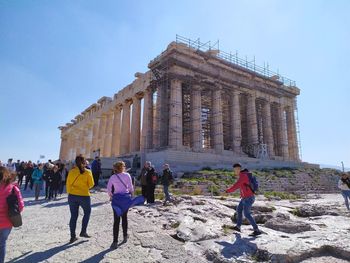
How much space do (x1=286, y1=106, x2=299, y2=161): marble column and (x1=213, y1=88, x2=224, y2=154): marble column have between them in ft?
56.7

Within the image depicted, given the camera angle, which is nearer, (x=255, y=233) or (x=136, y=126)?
(x=255, y=233)

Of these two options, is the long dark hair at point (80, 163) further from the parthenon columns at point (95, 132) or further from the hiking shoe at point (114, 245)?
the parthenon columns at point (95, 132)

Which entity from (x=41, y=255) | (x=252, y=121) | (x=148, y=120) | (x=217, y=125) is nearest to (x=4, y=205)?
(x=41, y=255)

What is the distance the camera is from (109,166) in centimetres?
2716

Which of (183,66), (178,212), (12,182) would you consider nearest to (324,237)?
(178,212)

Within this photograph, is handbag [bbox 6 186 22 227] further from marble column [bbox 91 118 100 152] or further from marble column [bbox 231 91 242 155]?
marble column [bbox 91 118 100 152]

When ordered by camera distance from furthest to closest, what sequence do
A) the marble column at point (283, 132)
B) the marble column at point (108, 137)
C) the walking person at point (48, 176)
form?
the marble column at point (108, 137), the marble column at point (283, 132), the walking person at point (48, 176)

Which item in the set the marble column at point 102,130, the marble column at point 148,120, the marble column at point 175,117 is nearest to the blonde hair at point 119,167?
the marble column at point 175,117

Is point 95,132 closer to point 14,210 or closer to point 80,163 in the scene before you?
point 80,163

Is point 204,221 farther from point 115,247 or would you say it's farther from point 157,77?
point 157,77

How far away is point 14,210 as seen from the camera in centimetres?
407

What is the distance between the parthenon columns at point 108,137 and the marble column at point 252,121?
21.7m

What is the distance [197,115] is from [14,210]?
28923 millimetres

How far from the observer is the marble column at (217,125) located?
33.3 meters
